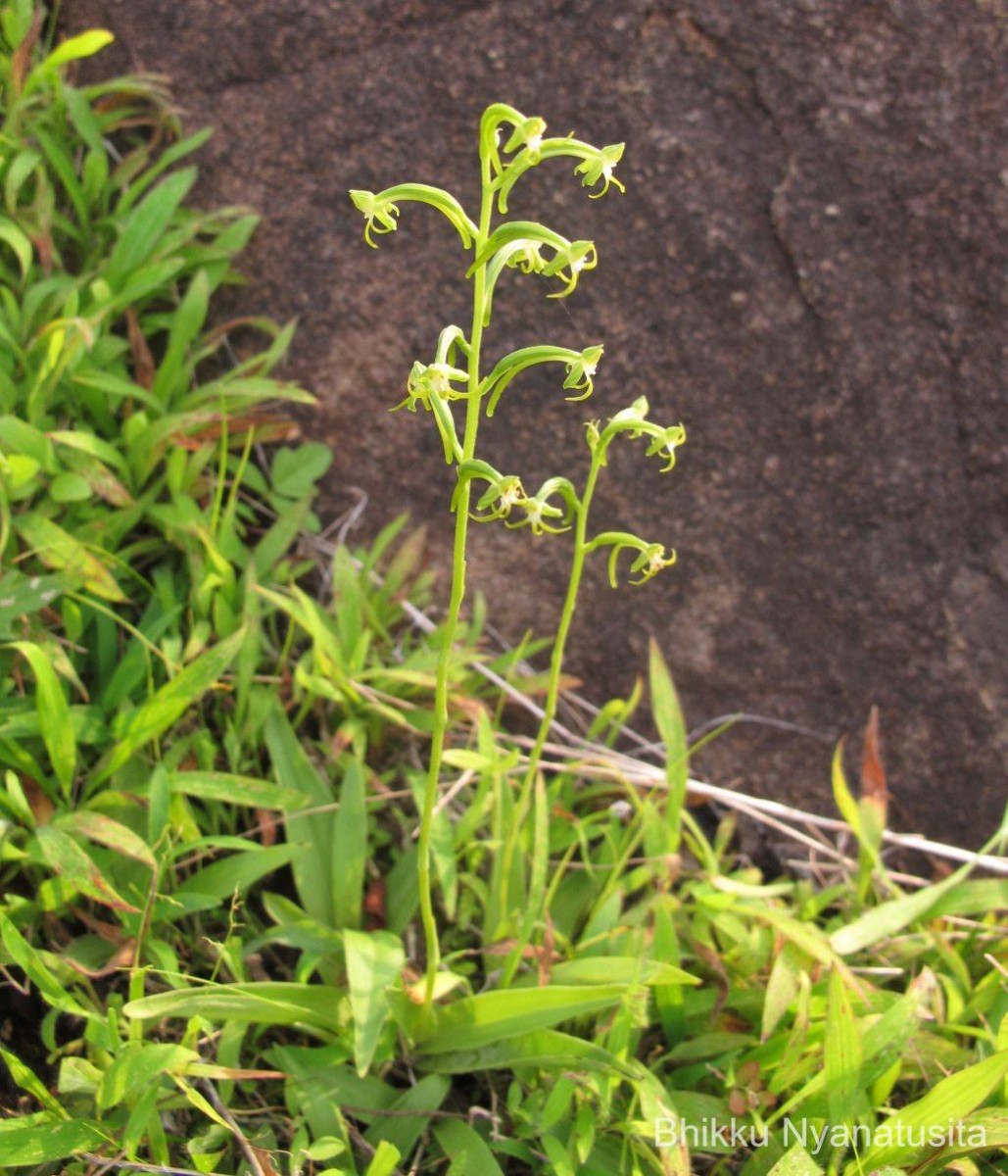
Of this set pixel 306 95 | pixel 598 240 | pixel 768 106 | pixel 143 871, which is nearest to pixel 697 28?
pixel 768 106

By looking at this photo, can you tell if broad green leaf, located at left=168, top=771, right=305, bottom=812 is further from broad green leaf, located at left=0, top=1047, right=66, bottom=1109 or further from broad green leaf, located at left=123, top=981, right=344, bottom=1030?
broad green leaf, located at left=0, top=1047, right=66, bottom=1109

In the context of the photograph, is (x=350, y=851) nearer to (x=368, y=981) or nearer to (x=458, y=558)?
(x=368, y=981)

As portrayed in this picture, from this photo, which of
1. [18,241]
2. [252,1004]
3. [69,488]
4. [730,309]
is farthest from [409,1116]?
[18,241]

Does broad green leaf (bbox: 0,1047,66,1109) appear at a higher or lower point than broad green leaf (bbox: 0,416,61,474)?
lower

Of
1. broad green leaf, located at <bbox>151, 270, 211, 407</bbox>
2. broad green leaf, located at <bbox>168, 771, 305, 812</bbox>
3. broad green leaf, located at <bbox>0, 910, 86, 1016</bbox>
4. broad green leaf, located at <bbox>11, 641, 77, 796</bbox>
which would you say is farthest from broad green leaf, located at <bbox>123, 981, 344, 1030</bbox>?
broad green leaf, located at <bbox>151, 270, 211, 407</bbox>

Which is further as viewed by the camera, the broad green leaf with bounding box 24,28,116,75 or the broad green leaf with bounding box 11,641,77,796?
the broad green leaf with bounding box 24,28,116,75

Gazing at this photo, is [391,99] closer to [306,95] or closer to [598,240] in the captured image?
[306,95]

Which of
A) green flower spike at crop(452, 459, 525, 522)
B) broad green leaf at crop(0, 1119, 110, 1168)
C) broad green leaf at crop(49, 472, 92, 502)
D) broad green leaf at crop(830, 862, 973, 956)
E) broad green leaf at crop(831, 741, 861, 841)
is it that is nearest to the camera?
green flower spike at crop(452, 459, 525, 522)

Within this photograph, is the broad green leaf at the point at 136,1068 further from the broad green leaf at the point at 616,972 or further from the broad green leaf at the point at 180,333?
the broad green leaf at the point at 180,333
